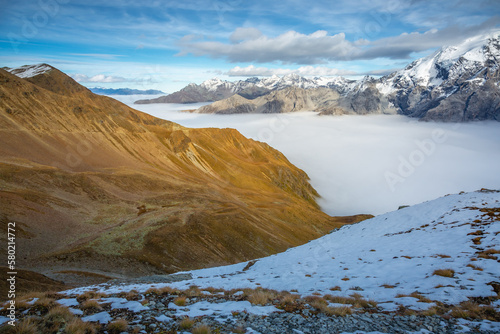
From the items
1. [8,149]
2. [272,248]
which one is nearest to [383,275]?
[272,248]

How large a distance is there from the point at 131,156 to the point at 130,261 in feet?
209

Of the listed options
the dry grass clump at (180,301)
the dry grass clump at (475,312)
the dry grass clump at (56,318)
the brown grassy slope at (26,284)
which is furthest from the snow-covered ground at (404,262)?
the brown grassy slope at (26,284)

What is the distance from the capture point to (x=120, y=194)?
206 ft

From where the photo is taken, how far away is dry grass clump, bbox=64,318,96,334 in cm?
775

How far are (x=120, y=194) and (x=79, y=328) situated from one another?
2375 inches

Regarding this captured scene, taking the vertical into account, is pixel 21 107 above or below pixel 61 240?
above

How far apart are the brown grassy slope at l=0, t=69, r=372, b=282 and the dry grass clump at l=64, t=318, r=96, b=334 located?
26573 millimetres

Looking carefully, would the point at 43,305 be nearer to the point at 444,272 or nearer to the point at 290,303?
the point at 290,303

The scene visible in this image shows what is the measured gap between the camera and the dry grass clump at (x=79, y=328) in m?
7.75

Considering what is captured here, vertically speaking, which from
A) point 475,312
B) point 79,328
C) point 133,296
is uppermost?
point 79,328

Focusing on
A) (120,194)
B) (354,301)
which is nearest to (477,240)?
(354,301)

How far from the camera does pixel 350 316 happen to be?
9.59 m

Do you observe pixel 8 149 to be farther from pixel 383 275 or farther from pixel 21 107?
pixel 383 275

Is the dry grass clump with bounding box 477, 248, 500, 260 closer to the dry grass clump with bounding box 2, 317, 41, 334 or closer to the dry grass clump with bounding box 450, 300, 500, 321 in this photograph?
the dry grass clump with bounding box 450, 300, 500, 321
